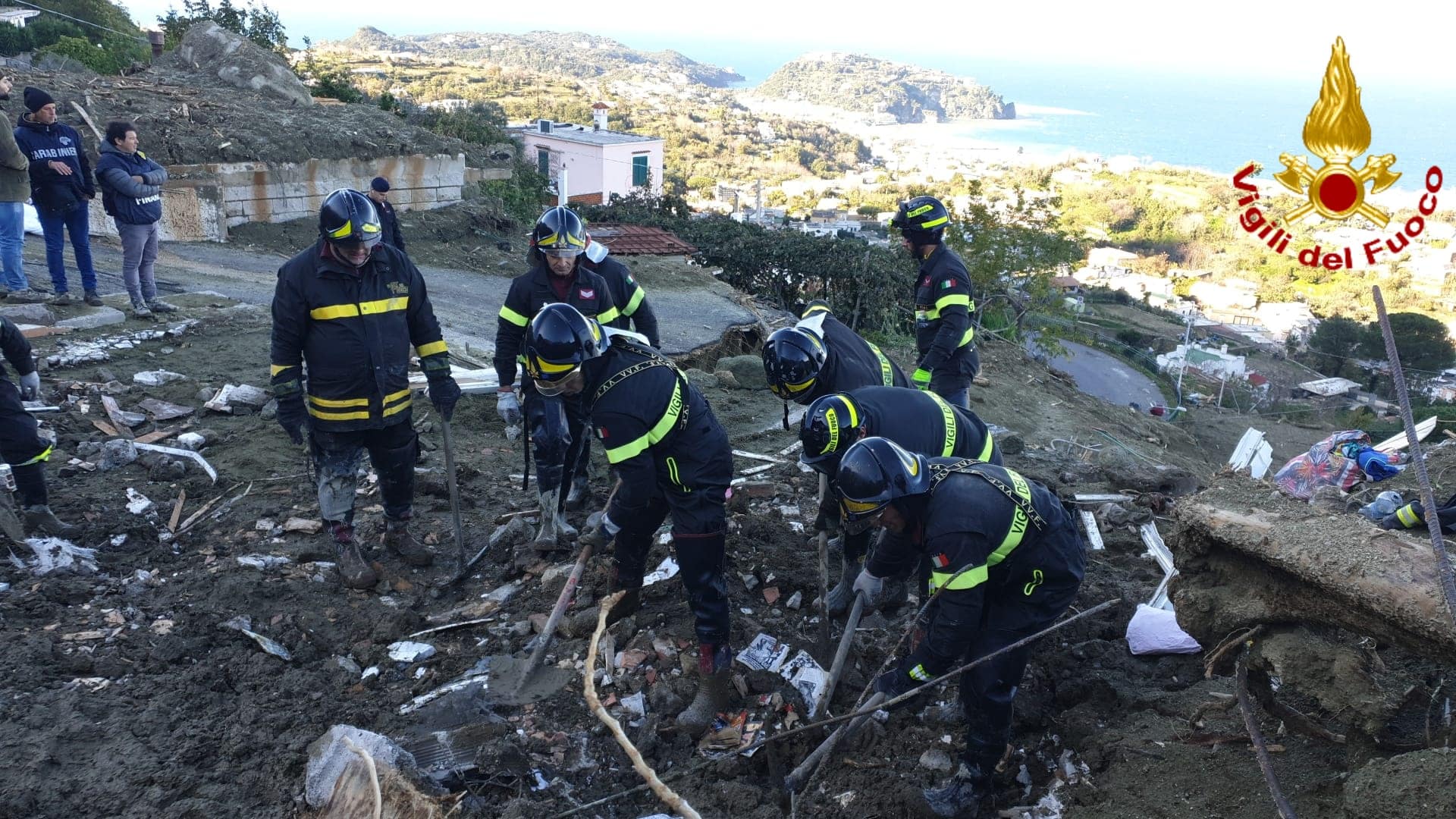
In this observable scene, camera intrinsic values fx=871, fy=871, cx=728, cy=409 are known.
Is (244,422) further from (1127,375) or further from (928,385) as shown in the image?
(1127,375)

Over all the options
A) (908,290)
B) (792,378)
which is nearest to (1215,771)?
(792,378)

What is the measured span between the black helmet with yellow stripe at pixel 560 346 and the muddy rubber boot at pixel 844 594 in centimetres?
197

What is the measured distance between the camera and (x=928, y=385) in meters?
5.96

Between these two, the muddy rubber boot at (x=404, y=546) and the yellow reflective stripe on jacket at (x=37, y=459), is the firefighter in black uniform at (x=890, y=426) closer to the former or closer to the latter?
the muddy rubber boot at (x=404, y=546)

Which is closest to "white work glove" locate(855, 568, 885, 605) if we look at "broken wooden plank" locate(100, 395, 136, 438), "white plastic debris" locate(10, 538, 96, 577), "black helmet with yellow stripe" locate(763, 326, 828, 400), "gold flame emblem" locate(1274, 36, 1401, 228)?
"black helmet with yellow stripe" locate(763, 326, 828, 400)

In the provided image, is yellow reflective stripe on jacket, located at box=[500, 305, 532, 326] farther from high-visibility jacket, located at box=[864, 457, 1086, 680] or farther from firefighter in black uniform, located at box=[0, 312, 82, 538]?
high-visibility jacket, located at box=[864, 457, 1086, 680]

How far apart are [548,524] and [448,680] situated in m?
1.27

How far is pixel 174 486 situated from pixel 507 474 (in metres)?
2.10

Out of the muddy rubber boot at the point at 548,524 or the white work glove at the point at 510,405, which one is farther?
the white work glove at the point at 510,405

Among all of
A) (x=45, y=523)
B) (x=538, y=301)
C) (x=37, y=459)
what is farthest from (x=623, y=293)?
(x=45, y=523)

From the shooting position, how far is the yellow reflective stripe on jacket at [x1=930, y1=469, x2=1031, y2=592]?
3.08m

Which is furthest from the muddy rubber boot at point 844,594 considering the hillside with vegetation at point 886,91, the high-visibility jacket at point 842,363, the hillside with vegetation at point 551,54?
the hillside with vegetation at point 886,91

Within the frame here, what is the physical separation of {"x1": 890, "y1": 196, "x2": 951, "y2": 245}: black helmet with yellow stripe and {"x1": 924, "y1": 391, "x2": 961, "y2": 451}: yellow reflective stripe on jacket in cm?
189

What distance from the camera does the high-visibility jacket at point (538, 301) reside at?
17.0 feet
